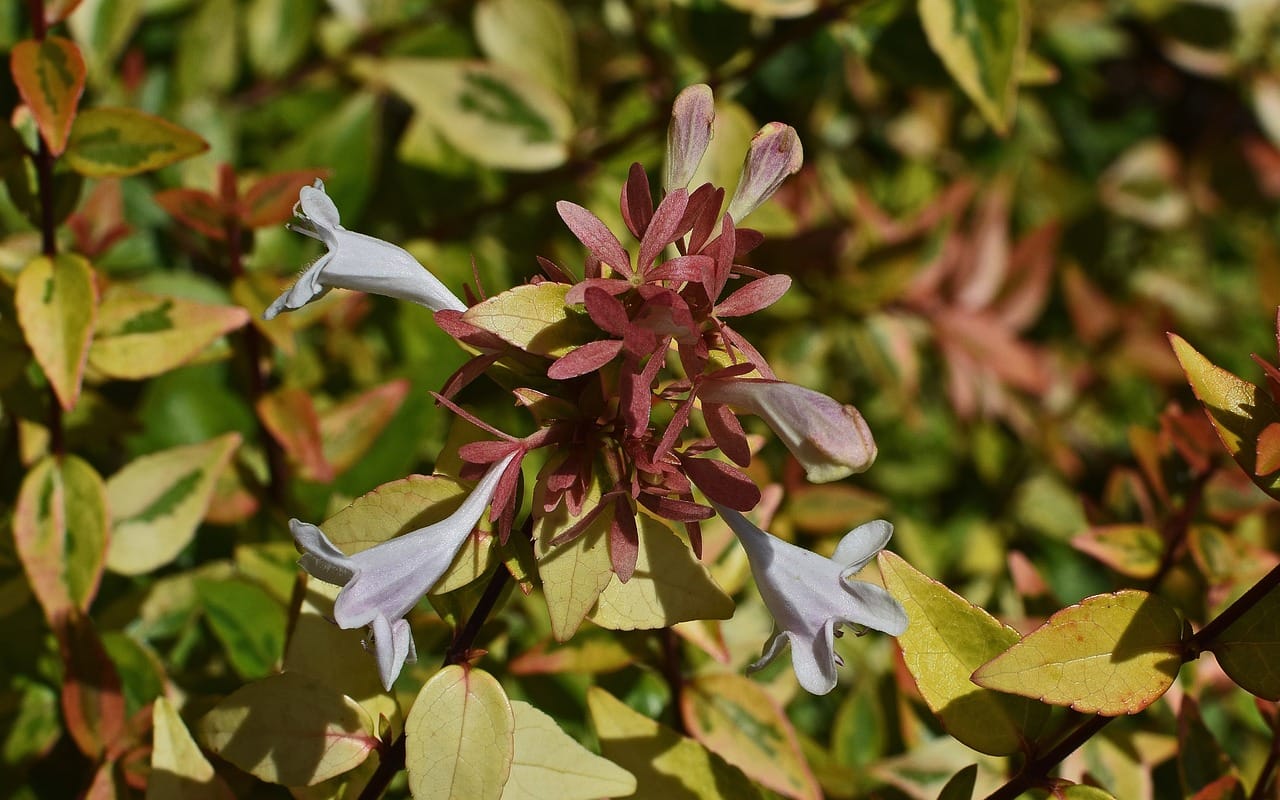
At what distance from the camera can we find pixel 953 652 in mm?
928

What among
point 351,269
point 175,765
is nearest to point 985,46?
point 351,269

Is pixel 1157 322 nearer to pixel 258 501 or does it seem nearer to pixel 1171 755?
pixel 1171 755

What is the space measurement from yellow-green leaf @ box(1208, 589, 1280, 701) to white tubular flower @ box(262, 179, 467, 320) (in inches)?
27.0

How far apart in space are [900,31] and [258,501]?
1233 millimetres

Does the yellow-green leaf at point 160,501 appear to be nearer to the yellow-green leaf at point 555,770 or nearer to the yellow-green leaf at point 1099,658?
the yellow-green leaf at point 555,770

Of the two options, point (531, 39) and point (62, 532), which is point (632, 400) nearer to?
point (62, 532)

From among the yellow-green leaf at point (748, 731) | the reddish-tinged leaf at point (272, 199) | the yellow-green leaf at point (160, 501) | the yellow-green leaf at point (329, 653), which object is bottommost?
the yellow-green leaf at point (748, 731)

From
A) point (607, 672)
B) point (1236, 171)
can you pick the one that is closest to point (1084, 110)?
point (1236, 171)

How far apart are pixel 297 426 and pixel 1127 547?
101 centimetres

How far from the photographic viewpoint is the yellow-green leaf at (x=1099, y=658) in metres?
0.83

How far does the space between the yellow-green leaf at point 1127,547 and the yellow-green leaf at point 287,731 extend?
83 centimetres

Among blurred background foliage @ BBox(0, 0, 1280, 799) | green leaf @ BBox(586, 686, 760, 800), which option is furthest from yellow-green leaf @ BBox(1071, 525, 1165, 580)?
green leaf @ BBox(586, 686, 760, 800)

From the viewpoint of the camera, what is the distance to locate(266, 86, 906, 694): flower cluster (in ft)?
2.47

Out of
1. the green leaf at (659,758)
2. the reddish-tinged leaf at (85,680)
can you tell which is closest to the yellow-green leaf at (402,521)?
the green leaf at (659,758)
